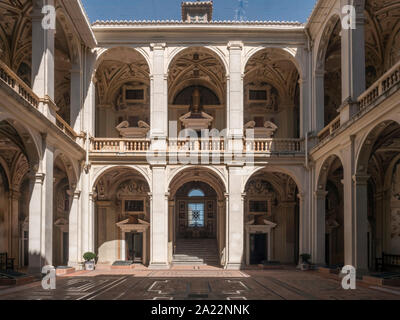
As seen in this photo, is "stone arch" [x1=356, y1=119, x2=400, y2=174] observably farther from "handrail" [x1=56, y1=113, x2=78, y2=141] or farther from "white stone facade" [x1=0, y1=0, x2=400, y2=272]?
"handrail" [x1=56, y1=113, x2=78, y2=141]

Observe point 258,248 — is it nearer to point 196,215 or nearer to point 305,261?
point 196,215

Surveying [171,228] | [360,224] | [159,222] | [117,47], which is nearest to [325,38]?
[360,224]

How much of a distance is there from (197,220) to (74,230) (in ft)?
32.1

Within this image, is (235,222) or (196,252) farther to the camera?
(196,252)

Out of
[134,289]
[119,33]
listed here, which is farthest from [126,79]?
[134,289]

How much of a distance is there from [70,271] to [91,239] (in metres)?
2.58

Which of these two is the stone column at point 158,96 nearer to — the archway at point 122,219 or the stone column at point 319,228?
the archway at point 122,219

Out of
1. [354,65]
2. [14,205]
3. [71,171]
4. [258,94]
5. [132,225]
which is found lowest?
[132,225]

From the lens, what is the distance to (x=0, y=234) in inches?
919

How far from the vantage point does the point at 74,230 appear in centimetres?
2088

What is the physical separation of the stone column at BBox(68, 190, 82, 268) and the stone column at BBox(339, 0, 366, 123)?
39.8ft

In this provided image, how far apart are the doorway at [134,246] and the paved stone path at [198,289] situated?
7.82 m

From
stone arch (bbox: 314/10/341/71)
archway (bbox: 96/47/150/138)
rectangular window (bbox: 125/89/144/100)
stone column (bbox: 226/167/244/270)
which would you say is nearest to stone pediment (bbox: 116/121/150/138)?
archway (bbox: 96/47/150/138)

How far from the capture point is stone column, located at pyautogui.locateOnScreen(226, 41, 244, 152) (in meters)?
22.1
